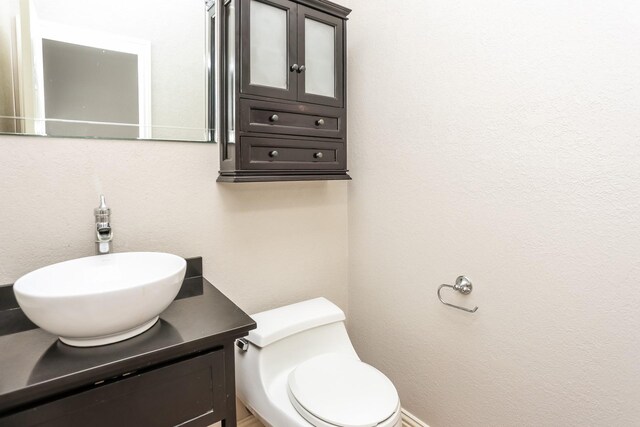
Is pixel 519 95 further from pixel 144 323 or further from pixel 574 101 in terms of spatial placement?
pixel 144 323

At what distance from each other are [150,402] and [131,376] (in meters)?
0.08

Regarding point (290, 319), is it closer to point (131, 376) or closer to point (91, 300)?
point (131, 376)

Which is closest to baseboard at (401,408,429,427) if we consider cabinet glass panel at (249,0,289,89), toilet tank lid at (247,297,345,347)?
toilet tank lid at (247,297,345,347)

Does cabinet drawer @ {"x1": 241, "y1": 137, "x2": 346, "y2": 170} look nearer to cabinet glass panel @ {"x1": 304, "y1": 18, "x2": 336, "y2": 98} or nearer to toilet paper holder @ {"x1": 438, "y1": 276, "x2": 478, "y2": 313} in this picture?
cabinet glass panel @ {"x1": 304, "y1": 18, "x2": 336, "y2": 98}

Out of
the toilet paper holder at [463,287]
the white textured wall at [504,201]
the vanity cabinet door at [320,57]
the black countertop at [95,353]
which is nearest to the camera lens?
the black countertop at [95,353]

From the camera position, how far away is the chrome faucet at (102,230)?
1.10 meters

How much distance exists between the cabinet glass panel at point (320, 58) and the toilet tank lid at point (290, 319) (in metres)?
0.94

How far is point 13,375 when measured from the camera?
72 centimetres

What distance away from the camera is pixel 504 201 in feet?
3.87

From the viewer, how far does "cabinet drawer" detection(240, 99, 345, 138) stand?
4.35 ft

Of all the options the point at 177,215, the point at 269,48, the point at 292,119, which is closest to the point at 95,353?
the point at 177,215

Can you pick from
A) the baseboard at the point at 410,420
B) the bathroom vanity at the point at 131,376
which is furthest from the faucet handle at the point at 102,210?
the baseboard at the point at 410,420

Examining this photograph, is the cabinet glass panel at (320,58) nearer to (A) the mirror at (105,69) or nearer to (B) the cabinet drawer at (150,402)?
(A) the mirror at (105,69)

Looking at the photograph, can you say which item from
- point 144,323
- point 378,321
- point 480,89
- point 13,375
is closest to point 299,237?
point 378,321
